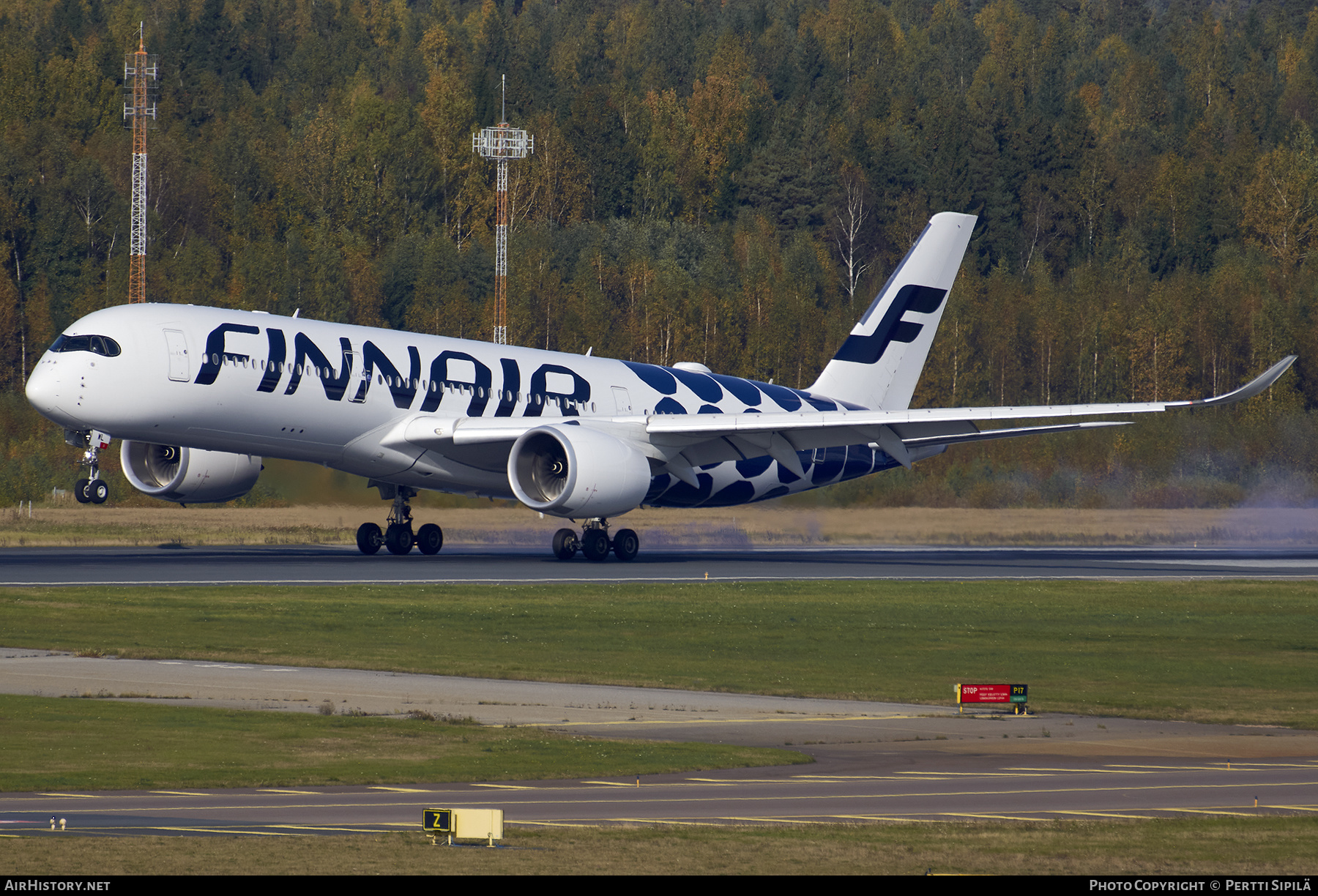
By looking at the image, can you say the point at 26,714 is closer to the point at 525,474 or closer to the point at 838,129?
the point at 525,474

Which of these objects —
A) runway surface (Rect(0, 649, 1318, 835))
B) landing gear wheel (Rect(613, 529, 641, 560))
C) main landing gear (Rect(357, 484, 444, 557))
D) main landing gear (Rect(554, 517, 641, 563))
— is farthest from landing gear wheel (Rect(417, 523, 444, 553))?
runway surface (Rect(0, 649, 1318, 835))

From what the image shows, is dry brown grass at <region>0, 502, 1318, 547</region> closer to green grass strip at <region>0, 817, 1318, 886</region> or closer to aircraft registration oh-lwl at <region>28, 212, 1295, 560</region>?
aircraft registration oh-lwl at <region>28, 212, 1295, 560</region>

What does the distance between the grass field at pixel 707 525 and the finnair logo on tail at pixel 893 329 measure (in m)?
4.54

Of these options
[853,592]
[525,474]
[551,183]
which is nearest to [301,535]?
[525,474]

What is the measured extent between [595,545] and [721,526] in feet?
41.0

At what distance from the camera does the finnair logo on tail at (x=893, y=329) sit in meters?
51.3

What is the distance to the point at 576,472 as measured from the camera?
1522 inches

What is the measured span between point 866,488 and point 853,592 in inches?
773

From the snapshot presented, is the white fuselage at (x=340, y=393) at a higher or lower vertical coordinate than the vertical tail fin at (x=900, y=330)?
lower

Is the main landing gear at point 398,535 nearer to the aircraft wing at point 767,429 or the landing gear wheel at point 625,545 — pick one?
the aircraft wing at point 767,429

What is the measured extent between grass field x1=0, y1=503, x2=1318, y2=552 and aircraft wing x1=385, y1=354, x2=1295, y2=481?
579 centimetres

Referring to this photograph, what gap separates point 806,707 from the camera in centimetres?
2053

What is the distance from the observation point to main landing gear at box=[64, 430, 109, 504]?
35156 millimetres

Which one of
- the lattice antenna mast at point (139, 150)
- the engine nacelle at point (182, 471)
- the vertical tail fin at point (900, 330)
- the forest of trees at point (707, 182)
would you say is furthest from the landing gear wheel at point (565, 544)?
the lattice antenna mast at point (139, 150)
